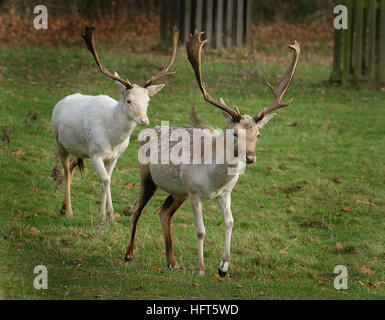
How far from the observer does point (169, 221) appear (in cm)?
895

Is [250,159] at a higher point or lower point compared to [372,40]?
lower

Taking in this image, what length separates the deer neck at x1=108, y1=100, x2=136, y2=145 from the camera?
10148 mm

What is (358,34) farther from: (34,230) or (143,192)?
(34,230)

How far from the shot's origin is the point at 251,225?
1053 centimetres

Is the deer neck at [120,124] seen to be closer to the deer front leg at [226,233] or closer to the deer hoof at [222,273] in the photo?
the deer front leg at [226,233]

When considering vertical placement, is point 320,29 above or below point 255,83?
above

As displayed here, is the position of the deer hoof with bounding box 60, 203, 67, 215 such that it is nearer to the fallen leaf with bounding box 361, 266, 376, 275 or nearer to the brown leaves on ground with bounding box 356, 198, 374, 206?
the fallen leaf with bounding box 361, 266, 376, 275

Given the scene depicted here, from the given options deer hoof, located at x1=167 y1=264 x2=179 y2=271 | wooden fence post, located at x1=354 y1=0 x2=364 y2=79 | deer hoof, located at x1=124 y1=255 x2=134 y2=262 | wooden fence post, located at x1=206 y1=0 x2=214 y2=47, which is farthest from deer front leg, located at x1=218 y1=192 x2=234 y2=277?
wooden fence post, located at x1=206 y1=0 x2=214 y2=47

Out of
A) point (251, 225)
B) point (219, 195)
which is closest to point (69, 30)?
point (251, 225)

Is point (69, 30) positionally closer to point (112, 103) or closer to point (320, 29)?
point (320, 29)

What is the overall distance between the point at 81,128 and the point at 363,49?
9.51 metres

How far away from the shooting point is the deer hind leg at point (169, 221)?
8.67 meters

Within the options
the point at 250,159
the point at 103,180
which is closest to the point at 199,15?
the point at 103,180

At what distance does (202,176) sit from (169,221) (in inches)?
38.0
